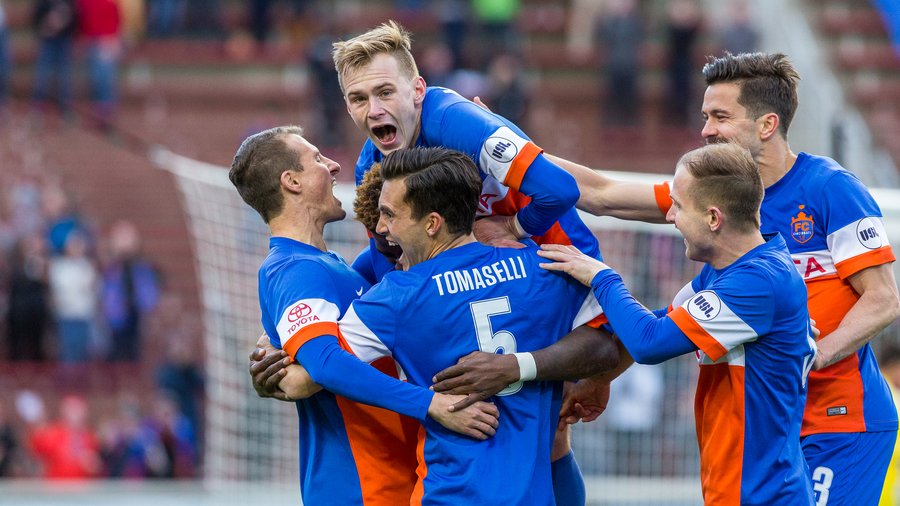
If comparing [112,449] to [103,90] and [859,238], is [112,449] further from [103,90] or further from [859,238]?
[859,238]

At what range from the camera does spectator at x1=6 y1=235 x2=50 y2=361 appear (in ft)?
54.3

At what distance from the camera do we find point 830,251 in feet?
16.9

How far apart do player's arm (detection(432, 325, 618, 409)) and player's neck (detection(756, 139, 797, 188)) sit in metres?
1.01

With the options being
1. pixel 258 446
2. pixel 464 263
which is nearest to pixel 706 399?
pixel 464 263

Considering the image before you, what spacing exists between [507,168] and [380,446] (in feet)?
3.79

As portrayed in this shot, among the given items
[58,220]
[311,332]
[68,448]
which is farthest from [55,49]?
[311,332]

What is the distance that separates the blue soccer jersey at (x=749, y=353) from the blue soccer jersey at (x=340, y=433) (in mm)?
976

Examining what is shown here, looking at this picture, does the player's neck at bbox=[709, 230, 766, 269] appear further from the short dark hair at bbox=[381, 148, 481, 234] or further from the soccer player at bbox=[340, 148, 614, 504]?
the short dark hair at bbox=[381, 148, 481, 234]

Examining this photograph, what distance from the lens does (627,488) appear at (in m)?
10.2

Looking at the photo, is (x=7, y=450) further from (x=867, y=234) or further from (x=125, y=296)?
(x=867, y=234)

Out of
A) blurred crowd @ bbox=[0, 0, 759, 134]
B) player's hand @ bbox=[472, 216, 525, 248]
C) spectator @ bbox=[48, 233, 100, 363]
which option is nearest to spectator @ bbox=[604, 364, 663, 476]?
player's hand @ bbox=[472, 216, 525, 248]

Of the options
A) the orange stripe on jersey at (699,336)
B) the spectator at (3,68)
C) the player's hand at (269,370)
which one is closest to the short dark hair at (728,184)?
the orange stripe on jersey at (699,336)

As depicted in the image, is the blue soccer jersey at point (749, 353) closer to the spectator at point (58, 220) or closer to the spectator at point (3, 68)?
the spectator at point (58, 220)

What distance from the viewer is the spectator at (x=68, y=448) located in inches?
596
